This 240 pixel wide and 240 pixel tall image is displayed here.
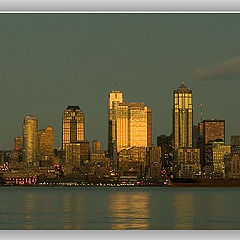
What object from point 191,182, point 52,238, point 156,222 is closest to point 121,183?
point 191,182

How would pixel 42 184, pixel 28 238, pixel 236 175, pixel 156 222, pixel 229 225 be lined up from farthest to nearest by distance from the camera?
pixel 42 184
pixel 236 175
pixel 156 222
pixel 229 225
pixel 28 238

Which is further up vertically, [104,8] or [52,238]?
[104,8]

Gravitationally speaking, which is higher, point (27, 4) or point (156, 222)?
point (27, 4)

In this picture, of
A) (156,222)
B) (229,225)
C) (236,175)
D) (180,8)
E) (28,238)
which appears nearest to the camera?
(180,8)

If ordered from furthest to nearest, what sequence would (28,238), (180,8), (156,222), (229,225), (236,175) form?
(236,175) < (156,222) < (229,225) < (28,238) < (180,8)

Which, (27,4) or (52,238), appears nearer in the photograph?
(27,4)

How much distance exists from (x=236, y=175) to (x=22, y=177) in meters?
30.1

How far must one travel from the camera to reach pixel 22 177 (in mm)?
112125

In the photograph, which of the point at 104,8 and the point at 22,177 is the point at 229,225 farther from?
the point at 22,177

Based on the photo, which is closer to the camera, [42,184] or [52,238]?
[52,238]

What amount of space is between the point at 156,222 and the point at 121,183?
82.6m

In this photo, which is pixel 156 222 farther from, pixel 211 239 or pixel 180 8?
pixel 180 8

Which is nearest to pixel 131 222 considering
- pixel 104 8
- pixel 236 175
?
pixel 104 8

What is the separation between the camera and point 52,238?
57.4ft
